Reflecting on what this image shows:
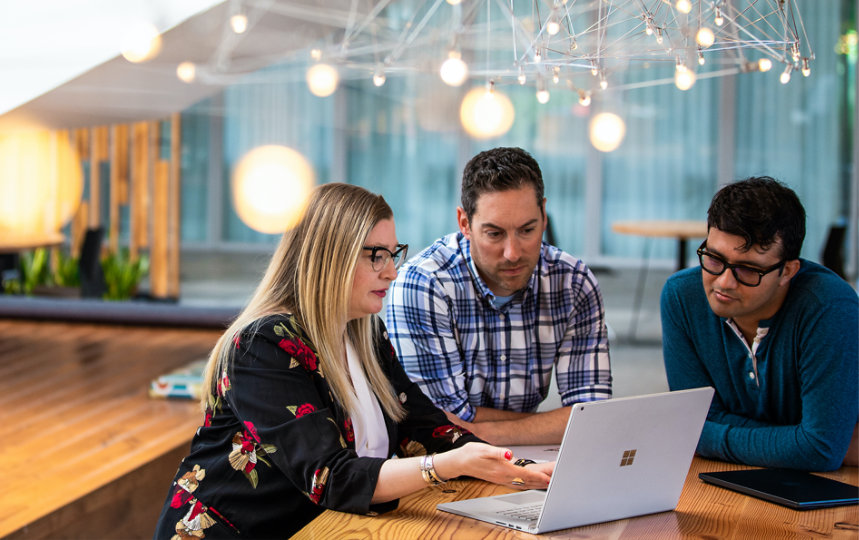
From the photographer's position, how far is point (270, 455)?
1.57 metres

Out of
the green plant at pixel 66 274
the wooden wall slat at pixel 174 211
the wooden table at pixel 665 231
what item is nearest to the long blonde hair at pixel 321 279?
the wooden table at pixel 665 231

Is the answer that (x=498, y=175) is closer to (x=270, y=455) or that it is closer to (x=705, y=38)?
(x=705, y=38)

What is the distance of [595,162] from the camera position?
29.9 feet

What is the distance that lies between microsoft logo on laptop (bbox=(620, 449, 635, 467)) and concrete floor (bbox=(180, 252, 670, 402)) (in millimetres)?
4092

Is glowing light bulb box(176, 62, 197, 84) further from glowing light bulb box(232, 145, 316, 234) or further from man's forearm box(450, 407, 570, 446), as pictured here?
man's forearm box(450, 407, 570, 446)

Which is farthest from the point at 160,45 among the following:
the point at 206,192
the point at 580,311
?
the point at 580,311

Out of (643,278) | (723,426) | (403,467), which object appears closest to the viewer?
(403,467)

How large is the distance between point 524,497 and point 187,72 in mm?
5957

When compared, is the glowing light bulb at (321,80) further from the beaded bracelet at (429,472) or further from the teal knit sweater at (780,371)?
the beaded bracelet at (429,472)

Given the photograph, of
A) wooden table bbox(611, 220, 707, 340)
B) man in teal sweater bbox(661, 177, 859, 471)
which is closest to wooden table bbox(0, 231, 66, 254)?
wooden table bbox(611, 220, 707, 340)

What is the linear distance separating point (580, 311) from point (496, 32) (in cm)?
604

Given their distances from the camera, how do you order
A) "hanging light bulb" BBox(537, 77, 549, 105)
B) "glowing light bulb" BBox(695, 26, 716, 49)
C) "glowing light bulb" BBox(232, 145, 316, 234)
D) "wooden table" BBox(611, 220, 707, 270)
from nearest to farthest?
"glowing light bulb" BBox(695, 26, 716, 49)
"hanging light bulb" BBox(537, 77, 549, 105)
"wooden table" BBox(611, 220, 707, 270)
"glowing light bulb" BBox(232, 145, 316, 234)

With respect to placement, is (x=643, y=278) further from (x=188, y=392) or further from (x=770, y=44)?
(x=770, y=44)

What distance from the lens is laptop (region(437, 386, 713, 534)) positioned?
1.33 metres
